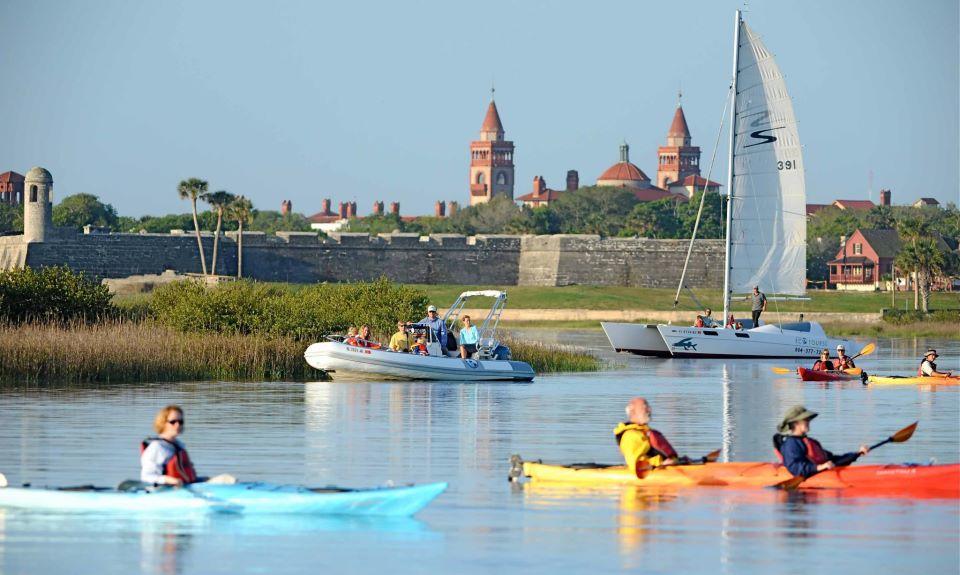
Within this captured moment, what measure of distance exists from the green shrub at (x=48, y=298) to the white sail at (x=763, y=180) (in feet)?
58.3

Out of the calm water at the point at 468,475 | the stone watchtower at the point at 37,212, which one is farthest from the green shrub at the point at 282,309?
the stone watchtower at the point at 37,212

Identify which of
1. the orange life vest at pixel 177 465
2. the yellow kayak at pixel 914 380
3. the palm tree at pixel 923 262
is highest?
the palm tree at pixel 923 262

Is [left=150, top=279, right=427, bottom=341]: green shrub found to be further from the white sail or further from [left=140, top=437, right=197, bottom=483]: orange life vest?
[left=140, top=437, right=197, bottom=483]: orange life vest

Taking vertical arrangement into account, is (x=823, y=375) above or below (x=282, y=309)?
below

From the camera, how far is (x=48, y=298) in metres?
37.2

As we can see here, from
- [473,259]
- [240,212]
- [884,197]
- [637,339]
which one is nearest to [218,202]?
[240,212]

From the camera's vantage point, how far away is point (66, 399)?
28.4 meters

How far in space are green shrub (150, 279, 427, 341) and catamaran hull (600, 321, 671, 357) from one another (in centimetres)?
982

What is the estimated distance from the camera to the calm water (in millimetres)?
13680

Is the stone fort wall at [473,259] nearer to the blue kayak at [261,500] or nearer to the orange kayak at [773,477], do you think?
the orange kayak at [773,477]

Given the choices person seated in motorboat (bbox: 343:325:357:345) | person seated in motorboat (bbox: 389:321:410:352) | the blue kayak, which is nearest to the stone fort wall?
person seated in motorboat (bbox: 343:325:357:345)

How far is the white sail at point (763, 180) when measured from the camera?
46312 millimetres

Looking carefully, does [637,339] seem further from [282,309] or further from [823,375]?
[282,309]

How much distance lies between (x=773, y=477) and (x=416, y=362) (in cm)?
1677
